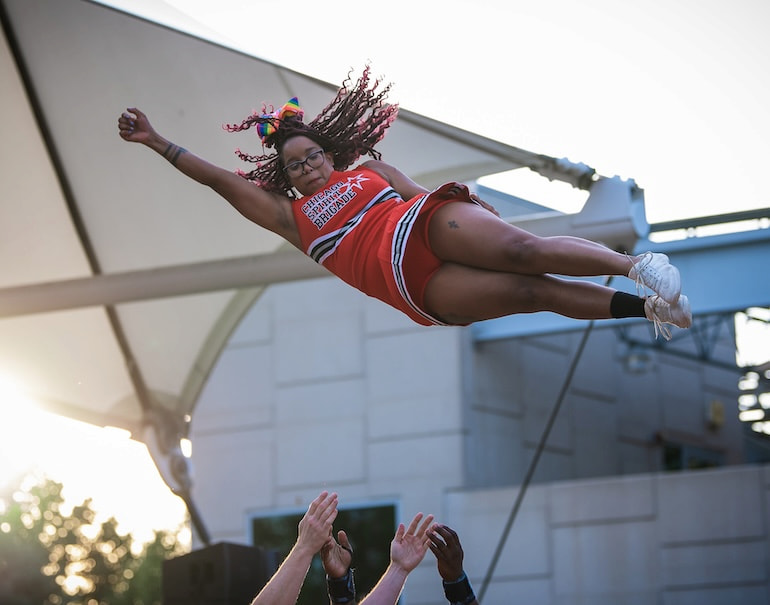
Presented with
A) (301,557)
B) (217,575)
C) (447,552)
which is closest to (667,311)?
(447,552)

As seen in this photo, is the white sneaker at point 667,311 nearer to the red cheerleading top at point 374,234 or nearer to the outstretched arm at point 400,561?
the red cheerleading top at point 374,234

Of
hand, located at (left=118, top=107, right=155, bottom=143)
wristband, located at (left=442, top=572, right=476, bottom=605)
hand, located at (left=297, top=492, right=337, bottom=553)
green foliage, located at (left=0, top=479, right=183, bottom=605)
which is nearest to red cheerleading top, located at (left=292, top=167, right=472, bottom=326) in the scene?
hand, located at (left=118, top=107, right=155, bottom=143)

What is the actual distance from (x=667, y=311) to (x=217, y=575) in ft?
→ 10.9

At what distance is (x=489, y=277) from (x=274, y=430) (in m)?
7.91

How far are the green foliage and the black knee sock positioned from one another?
907 centimetres

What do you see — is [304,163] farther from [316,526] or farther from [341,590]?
[341,590]

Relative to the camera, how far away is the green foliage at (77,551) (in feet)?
37.8

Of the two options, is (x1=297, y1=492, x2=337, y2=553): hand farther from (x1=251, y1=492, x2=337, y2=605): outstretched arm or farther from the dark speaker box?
the dark speaker box

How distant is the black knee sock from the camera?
9.47 feet

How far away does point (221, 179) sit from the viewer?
340cm

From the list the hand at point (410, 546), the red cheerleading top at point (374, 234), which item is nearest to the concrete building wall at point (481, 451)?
the hand at point (410, 546)

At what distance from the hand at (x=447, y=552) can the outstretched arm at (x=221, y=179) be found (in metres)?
0.95

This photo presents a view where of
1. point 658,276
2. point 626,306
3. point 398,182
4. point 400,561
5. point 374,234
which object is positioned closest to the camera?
→ point 658,276

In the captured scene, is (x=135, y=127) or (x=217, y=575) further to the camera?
(x=217, y=575)
